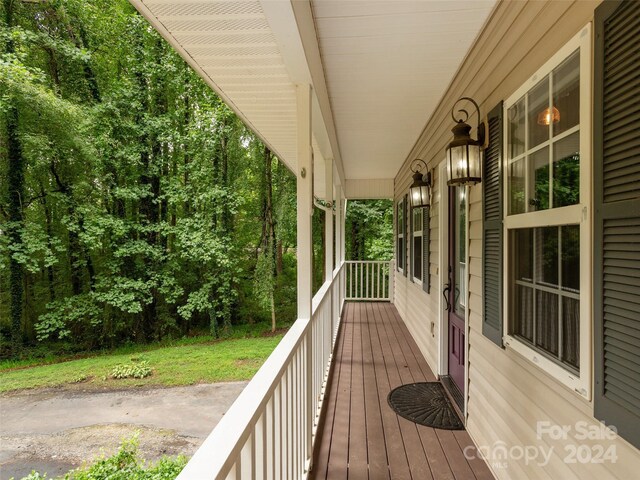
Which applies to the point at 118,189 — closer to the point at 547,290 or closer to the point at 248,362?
the point at 248,362

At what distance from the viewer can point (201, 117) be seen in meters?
9.48

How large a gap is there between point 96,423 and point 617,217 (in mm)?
6853

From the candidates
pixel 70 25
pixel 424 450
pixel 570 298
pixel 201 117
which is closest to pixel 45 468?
pixel 424 450

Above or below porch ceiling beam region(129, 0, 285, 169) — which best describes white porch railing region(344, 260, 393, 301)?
below

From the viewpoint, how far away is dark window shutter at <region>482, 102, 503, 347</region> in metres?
1.92

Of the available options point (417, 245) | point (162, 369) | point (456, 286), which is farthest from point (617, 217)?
point (162, 369)

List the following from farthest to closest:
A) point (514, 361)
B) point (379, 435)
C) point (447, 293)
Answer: point (447, 293), point (379, 435), point (514, 361)

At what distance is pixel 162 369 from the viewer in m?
7.31

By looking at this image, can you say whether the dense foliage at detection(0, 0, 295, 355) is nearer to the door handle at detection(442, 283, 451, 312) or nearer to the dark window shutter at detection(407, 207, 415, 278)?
the dark window shutter at detection(407, 207, 415, 278)

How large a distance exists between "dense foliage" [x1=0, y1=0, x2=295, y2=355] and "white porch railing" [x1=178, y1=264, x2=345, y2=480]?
7.76 meters

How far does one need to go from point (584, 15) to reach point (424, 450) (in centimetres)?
260

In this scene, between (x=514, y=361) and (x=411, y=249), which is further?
(x=411, y=249)

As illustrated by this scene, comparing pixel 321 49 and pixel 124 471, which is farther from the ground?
pixel 321 49

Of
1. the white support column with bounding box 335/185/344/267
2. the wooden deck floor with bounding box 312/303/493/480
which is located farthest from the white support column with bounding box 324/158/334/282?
the white support column with bounding box 335/185/344/267
